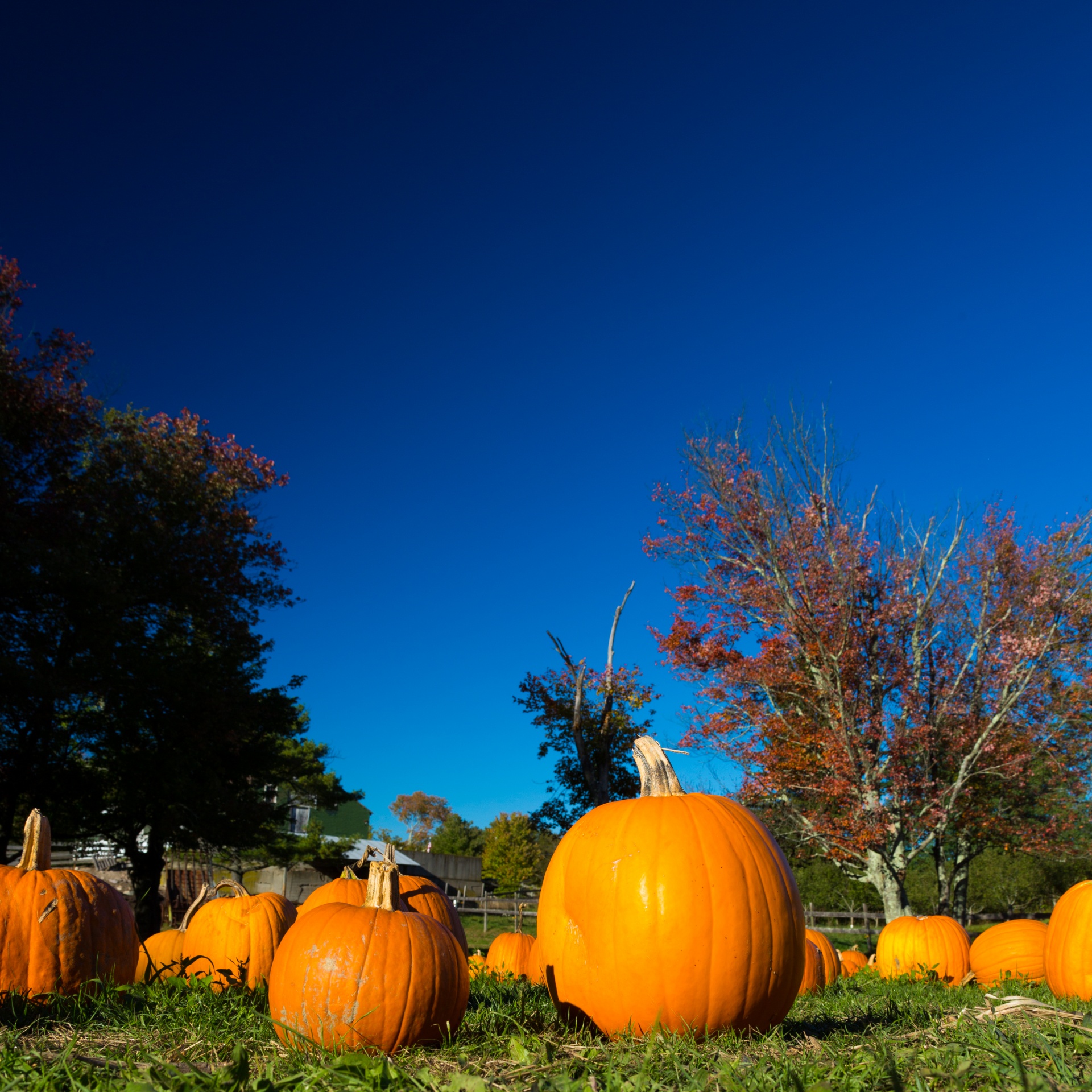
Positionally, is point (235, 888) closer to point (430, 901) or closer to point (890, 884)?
point (430, 901)

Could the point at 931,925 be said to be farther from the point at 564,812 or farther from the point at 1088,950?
the point at 564,812

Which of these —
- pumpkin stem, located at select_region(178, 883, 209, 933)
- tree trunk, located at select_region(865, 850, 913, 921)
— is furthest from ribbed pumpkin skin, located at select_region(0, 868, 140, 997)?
tree trunk, located at select_region(865, 850, 913, 921)

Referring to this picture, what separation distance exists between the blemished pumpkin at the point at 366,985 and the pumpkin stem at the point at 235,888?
2.41 m

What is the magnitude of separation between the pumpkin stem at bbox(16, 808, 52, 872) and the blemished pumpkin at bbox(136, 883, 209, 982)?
3.11 feet

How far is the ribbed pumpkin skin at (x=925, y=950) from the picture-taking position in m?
7.15

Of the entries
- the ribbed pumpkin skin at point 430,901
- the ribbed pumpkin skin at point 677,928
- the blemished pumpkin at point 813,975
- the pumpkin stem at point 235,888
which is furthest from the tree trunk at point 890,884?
the ribbed pumpkin skin at point 677,928

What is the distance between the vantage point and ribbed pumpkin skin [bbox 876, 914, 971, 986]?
7148 mm

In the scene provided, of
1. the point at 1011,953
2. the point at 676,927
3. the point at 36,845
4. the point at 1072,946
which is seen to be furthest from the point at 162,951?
the point at 1011,953

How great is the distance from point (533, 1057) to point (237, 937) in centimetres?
296

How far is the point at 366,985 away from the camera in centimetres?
252

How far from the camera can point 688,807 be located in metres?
2.79

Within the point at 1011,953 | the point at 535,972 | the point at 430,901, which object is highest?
the point at 430,901

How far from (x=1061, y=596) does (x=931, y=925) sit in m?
8.64

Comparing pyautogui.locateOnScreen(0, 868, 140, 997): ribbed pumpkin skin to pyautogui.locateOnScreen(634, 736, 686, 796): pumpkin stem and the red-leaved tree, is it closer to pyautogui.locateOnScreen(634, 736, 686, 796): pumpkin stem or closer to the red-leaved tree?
pyautogui.locateOnScreen(634, 736, 686, 796): pumpkin stem
